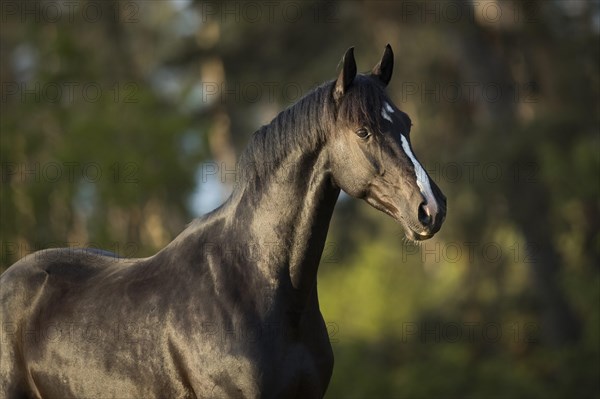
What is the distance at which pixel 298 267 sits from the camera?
475 centimetres

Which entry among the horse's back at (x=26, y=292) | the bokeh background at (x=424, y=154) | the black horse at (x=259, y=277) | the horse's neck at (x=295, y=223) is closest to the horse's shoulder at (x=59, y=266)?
the horse's back at (x=26, y=292)

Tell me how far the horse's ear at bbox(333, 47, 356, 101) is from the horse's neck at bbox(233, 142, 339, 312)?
0.26 m

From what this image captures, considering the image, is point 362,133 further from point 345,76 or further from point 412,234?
point 412,234

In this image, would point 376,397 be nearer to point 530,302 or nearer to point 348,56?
point 530,302

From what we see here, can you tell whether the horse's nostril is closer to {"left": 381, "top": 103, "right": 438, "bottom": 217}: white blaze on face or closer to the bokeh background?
{"left": 381, "top": 103, "right": 438, "bottom": 217}: white blaze on face

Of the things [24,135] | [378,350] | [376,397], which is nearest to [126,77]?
[24,135]

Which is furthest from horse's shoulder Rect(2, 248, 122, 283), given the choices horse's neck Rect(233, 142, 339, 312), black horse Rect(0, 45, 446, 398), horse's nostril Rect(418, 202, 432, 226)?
horse's nostril Rect(418, 202, 432, 226)

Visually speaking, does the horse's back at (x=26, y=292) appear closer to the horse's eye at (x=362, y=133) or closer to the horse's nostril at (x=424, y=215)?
the horse's eye at (x=362, y=133)

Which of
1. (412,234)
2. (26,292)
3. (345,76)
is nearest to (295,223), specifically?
(412,234)

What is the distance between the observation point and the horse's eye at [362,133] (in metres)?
4.56

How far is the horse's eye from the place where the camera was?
4559 millimetres

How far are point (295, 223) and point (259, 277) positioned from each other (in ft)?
0.91

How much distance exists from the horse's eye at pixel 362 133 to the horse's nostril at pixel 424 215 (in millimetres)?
385

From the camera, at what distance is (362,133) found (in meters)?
4.56
